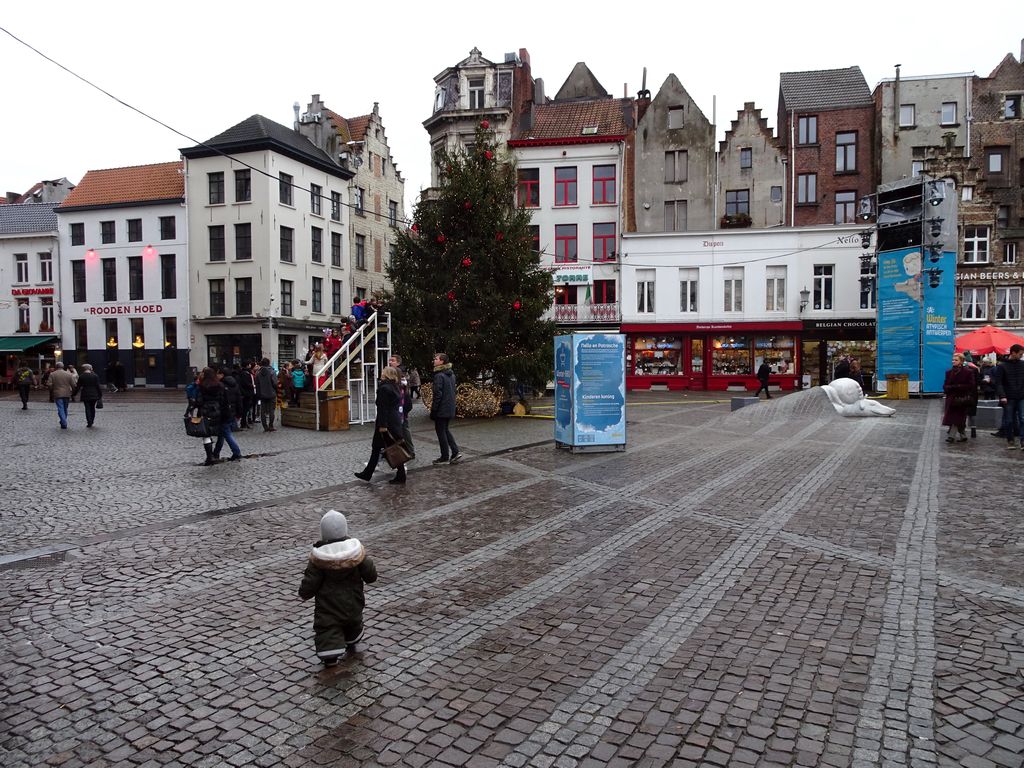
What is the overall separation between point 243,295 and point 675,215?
77.3 feet

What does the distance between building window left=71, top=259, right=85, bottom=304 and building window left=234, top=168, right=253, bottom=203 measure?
11228 mm

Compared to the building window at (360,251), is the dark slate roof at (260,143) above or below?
above

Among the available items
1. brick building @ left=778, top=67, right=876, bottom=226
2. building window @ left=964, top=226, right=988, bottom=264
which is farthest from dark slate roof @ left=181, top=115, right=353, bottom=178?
building window @ left=964, top=226, right=988, bottom=264

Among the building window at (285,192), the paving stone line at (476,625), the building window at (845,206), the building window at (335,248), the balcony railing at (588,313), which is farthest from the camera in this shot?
the building window at (335,248)

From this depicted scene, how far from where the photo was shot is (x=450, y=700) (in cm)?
389

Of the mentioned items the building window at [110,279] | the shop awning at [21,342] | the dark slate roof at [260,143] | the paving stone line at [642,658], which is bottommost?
the paving stone line at [642,658]

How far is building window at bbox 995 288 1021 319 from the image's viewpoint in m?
36.2

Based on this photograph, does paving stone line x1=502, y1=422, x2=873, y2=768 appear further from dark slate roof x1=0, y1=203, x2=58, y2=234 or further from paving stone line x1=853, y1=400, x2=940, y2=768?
dark slate roof x1=0, y1=203, x2=58, y2=234

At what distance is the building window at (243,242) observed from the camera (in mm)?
38406

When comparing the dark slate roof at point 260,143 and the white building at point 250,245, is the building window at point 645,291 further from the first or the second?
the dark slate roof at point 260,143

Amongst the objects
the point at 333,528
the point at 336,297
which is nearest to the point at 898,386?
the point at 333,528

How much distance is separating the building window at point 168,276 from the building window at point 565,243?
69.6 ft

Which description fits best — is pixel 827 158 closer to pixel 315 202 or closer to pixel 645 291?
pixel 645 291

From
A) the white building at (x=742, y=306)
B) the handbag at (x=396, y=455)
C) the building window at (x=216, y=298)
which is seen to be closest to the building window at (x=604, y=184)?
the white building at (x=742, y=306)
